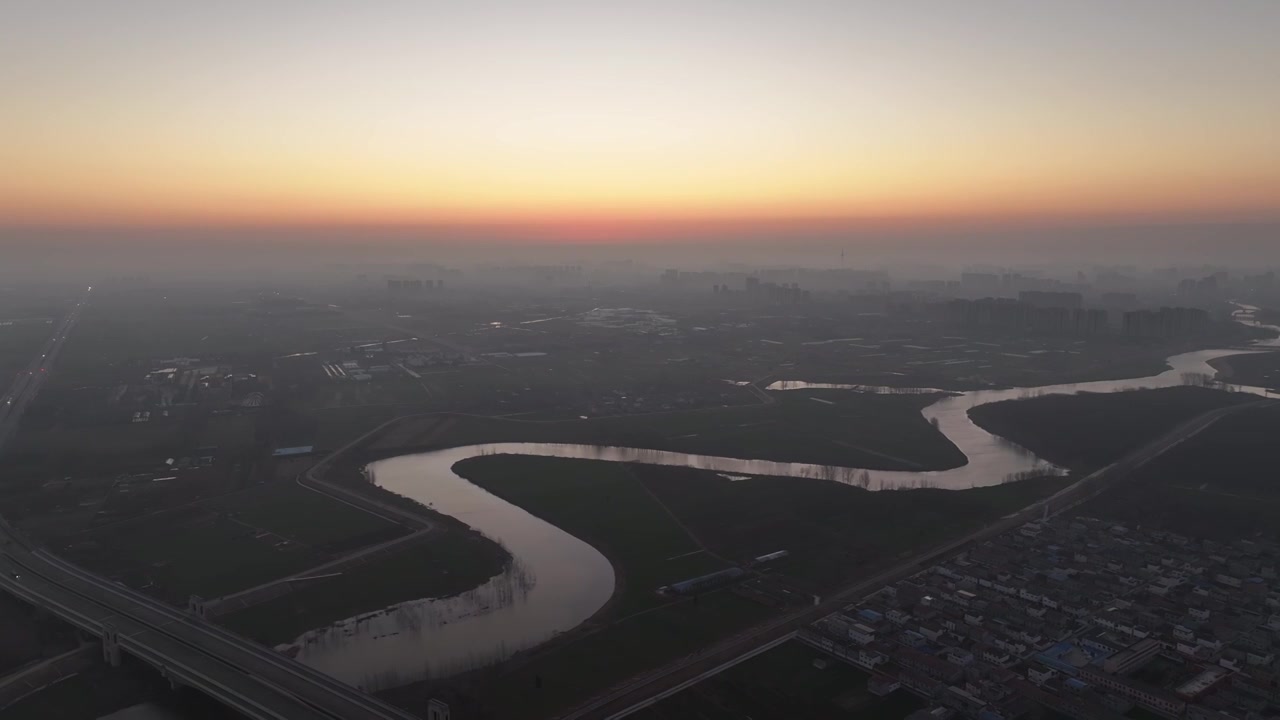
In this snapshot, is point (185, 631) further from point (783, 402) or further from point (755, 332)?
point (755, 332)

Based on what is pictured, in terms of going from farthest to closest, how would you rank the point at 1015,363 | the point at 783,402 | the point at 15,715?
the point at 1015,363 → the point at 783,402 → the point at 15,715

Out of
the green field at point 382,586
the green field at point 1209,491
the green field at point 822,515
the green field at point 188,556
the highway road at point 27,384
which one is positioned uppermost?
the green field at point 1209,491

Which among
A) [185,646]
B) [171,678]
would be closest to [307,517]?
[185,646]

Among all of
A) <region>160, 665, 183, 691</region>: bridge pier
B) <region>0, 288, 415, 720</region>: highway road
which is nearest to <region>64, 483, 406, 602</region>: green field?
<region>0, 288, 415, 720</region>: highway road

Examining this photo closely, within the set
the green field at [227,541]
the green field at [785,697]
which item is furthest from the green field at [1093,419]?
the green field at [227,541]

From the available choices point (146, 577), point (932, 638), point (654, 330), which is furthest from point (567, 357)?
point (932, 638)

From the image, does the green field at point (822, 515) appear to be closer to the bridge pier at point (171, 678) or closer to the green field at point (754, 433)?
the green field at point (754, 433)
